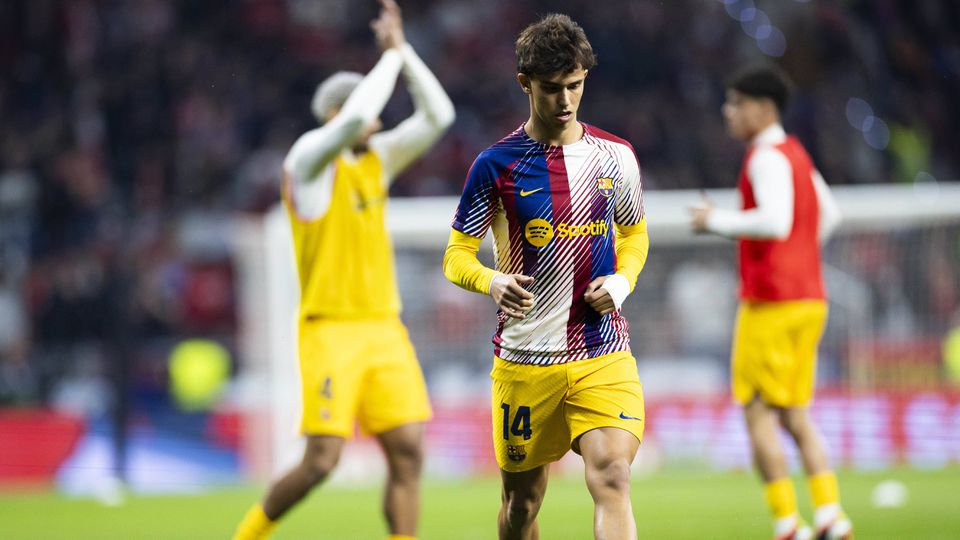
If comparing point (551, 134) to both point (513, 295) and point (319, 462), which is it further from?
point (319, 462)

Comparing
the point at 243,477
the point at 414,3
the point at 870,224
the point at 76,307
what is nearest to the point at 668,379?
the point at 870,224

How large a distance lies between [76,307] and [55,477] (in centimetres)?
261

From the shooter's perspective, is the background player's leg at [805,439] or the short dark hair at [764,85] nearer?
the background player's leg at [805,439]

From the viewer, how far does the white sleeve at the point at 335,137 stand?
5426 mm

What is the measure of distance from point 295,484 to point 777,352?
2479 mm

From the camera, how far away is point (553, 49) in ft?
13.9

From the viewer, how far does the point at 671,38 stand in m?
18.0

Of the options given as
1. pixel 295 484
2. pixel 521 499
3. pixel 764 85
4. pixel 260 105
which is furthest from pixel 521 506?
pixel 260 105

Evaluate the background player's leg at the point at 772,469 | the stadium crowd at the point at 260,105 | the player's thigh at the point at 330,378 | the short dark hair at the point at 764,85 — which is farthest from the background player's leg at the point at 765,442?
the stadium crowd at the point at 260,105

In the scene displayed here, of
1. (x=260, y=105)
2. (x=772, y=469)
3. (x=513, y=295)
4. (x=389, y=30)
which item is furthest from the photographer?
(x=260, y=105)

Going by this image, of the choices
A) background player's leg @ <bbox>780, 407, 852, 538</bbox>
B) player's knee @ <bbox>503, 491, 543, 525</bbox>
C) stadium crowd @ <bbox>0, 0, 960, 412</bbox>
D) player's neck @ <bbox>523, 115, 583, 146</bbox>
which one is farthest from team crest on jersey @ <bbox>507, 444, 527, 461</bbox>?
stadium crowd @ <bbox>0, 0, 960, 412</bbox>

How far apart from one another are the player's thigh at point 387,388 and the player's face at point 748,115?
222 centimetres

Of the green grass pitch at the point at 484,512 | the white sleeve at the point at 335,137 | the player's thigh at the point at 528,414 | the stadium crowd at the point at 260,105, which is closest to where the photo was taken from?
the player's thigh at the point at 528,414

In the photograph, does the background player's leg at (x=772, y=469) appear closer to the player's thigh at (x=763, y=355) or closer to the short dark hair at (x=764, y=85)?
the player's thigh at (x=763, y=355)
